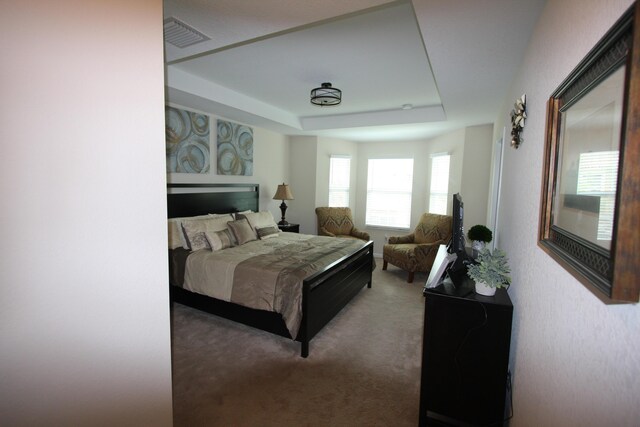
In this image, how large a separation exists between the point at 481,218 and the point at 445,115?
1676 millimetres

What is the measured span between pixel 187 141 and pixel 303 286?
8.70 feet

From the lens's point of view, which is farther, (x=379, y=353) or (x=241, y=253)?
(x=241, y=253)

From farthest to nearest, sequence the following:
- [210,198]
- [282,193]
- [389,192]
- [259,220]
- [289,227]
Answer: [389,192] → [289,227] → [282,193] → [259,220] → [210,198]

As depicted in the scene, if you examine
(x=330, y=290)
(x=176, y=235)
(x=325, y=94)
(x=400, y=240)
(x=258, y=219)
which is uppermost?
(x=325, y=94)

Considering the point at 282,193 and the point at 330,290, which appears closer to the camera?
the point at 330,290

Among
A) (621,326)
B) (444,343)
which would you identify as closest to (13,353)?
(621,326)

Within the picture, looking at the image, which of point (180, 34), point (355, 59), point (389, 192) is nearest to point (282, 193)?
point (389, 192)

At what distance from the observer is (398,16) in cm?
199

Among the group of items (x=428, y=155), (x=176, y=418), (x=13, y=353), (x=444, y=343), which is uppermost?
(x=428, y=155)

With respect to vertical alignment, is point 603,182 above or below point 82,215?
above

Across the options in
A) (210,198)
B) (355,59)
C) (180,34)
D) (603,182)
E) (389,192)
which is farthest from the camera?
(389,192)

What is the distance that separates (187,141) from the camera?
3938 millimetres

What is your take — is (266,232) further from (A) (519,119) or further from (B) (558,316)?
(B) (558,316)

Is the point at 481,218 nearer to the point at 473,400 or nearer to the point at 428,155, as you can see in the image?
the point at 428,155
